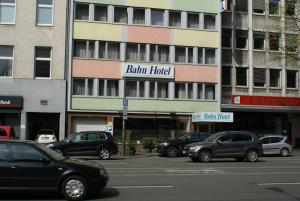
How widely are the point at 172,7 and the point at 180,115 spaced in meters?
8.90

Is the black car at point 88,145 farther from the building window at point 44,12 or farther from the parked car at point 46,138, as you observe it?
the building window at point 44,12

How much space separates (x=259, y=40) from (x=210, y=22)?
17.3 ft

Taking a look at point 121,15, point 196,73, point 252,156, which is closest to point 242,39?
point 196,73

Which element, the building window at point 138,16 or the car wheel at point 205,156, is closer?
the car wheel at point 205,156

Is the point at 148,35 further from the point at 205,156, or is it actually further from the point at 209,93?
the point at 205,156

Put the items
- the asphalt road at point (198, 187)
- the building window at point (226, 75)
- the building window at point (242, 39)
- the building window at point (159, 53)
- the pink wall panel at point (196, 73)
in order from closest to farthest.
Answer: the asphalt road at point (198, 187)
the building window at point (159, 53)
the pink wall panel at point (196, 73)
the building window at point (226, 75)
the building window at point (242, 39)

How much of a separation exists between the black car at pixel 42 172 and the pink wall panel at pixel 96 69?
26822mm

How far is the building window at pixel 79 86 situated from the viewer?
124 ft

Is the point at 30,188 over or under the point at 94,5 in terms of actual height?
under

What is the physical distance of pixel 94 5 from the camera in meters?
38.7

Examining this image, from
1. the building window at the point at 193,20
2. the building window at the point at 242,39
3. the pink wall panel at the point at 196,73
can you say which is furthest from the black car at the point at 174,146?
the building window at the point at 242,39

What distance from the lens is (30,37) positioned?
36969 mm

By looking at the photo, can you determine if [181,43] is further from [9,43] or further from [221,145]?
[221,145]

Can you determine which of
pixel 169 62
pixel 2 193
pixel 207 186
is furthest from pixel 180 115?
pixel 2 193
